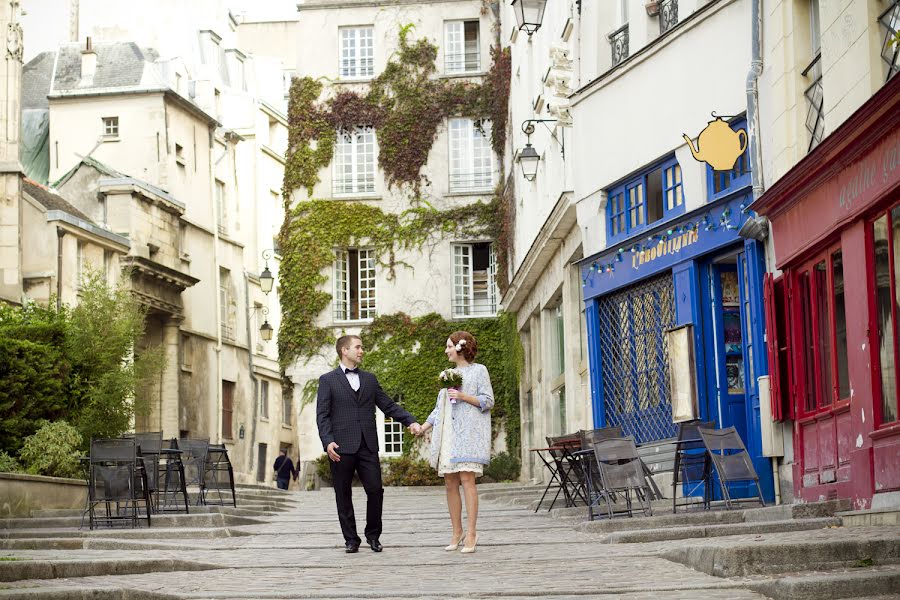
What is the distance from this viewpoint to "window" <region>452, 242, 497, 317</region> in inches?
1534

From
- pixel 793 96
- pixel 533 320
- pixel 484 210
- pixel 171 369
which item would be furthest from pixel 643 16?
pixel 171 369

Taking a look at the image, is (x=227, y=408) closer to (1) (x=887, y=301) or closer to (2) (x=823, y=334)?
(2) (x=823, y=334)

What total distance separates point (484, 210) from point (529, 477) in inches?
335

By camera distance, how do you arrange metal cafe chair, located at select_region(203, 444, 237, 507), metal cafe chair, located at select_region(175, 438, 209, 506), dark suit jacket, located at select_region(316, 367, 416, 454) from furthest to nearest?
metal cafe chair, located at select_region(203, 444, 237, 507) → metal cafe chair, located at select_region(175, 438, 209, 506) → dark suit jacket, located at select_region(316, 367, 416, 454)

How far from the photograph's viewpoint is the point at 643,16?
21.1 m

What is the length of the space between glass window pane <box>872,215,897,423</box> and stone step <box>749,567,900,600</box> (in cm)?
428

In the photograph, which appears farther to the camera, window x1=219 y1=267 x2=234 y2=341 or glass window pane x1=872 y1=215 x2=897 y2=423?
window x1=219 y1=267 x2=234 y2=341

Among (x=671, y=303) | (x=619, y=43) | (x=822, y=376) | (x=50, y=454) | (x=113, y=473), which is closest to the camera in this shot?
(x=822, y=376)

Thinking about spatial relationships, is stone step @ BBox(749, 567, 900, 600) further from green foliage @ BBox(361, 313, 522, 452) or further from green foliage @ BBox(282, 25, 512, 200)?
green foliage @ BBox(282, 25, 512, 200)

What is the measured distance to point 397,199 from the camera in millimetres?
39531

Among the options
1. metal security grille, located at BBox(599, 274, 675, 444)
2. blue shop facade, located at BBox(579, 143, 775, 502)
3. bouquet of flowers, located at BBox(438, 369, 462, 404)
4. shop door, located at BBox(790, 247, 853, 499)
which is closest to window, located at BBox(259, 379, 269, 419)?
blue shop facade, located at BBox(579, 143, 775, 502)

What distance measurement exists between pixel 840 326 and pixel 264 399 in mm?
40509

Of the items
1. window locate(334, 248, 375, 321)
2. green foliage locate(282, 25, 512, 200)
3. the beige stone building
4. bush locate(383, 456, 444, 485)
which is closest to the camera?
bush locate(383, 456, 444, 485)

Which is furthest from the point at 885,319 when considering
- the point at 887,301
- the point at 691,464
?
the point at 691,464
